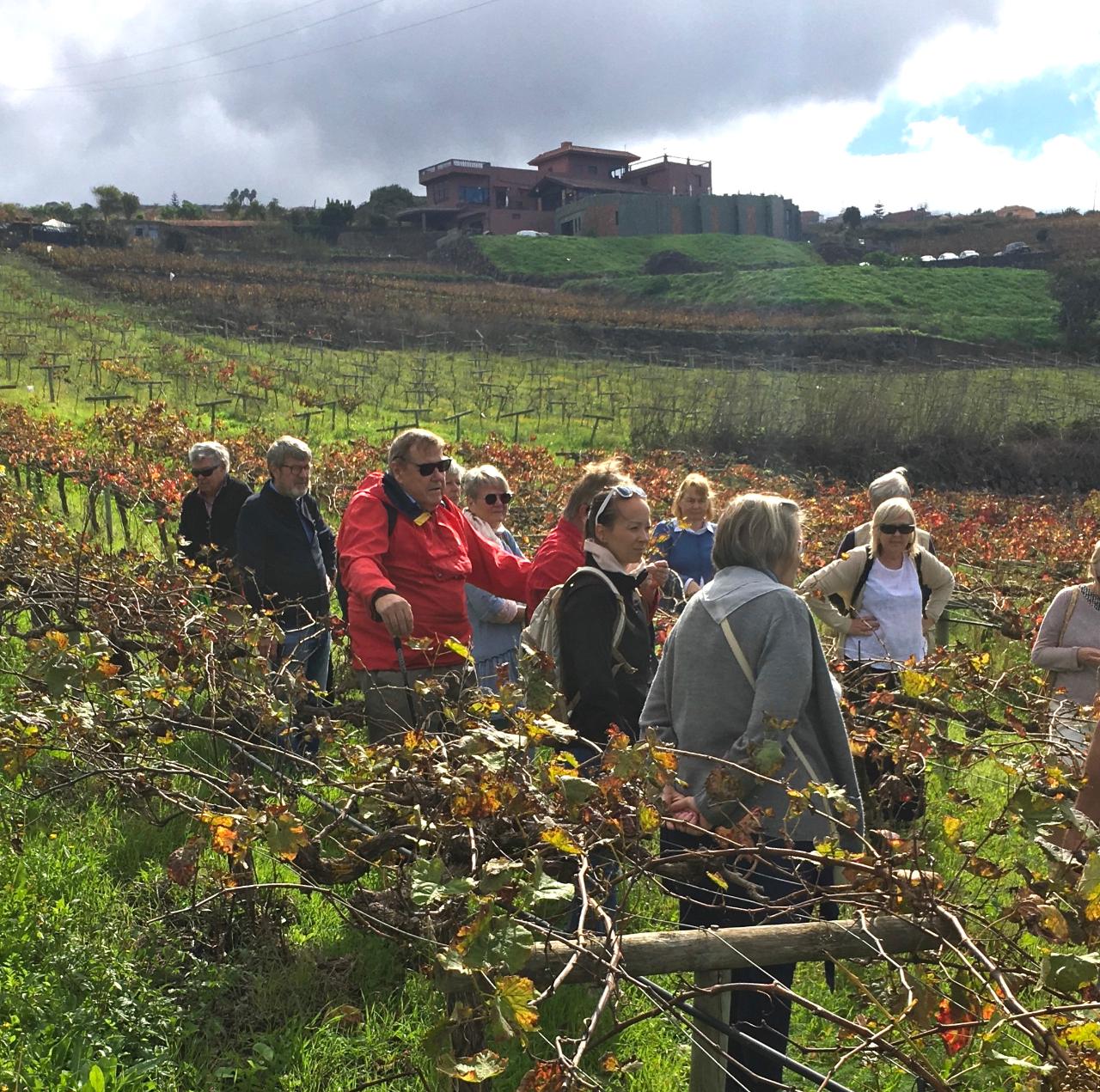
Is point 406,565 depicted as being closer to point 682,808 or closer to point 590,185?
point 682,808

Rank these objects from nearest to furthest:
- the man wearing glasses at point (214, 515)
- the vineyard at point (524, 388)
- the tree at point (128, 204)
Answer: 1. the man wearing glasses at point (214, 515)
2. the vineyard at point (524, 388)
3. the tree at point (128, 204)

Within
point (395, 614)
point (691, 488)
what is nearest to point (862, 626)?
point (691, 488)

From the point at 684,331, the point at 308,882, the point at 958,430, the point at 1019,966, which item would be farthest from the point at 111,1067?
the point at 684,331

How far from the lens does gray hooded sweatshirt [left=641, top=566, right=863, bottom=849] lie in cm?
294

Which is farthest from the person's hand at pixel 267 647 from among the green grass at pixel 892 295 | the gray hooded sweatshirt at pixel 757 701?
the green grass at pixel 892 295

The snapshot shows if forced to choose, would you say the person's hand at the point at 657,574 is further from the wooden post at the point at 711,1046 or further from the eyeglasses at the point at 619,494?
the wooden post at the point at 711,1046

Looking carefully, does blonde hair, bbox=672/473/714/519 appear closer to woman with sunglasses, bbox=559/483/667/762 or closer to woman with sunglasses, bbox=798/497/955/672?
woman with sunglasses, bbox=798/497/955/672

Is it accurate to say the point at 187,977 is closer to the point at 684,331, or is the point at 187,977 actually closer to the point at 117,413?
the point at 117,413

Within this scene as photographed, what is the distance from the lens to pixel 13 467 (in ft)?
38.7

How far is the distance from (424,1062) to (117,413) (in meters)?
14.9

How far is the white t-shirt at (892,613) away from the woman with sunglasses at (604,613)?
1.90 m

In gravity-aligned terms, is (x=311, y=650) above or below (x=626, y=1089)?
above

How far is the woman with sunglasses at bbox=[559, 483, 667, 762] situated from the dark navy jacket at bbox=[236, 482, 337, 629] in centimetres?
226

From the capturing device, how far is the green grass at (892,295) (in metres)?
52.1
